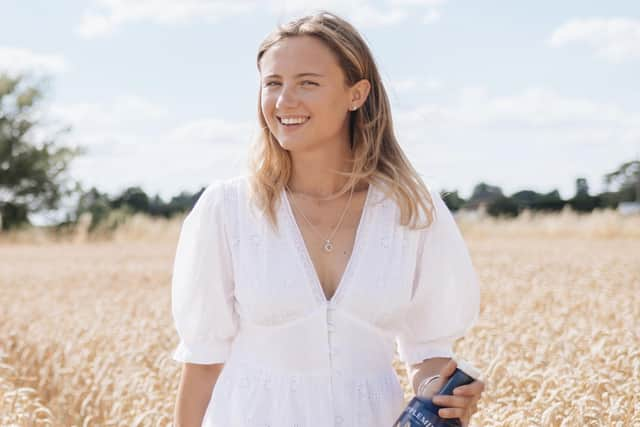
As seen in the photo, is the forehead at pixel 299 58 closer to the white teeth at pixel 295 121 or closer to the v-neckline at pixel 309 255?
the white teeth at pixel 295 121

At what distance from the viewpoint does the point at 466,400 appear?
222 cm

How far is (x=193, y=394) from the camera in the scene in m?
2.68

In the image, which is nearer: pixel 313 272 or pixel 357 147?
pixel 313 272

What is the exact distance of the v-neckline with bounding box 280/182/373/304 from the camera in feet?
8.33

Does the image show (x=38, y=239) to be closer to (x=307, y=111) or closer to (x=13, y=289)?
(x=13, y=289)

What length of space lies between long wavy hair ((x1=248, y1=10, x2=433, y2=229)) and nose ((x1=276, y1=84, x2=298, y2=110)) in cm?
17

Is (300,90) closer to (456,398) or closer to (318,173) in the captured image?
(318,173)

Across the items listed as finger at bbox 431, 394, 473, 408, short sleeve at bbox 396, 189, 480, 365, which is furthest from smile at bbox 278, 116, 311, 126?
finger at bbox 431, 394, 473, 408

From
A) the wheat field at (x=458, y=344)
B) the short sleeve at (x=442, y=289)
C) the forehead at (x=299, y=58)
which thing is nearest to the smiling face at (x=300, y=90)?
the forehead at (x=299, y=58)

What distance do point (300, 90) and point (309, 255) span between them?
50cm

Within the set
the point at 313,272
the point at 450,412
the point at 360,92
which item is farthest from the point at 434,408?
the point at 360,92

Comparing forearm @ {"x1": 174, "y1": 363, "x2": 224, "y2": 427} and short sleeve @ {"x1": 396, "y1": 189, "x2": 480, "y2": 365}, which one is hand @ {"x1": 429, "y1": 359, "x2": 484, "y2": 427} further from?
forearm @ {"x1": 174, "y1": 363, "x2": 224, "y2": 427}

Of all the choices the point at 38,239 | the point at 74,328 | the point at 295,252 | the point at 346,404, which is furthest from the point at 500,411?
the point at 38,239

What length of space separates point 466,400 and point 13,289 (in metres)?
8.57
